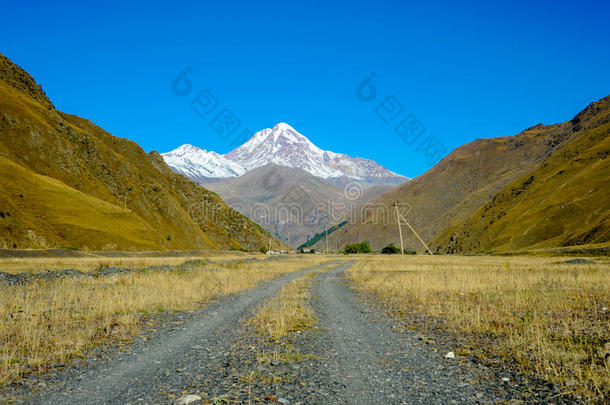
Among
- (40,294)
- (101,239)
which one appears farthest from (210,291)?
(101,239)

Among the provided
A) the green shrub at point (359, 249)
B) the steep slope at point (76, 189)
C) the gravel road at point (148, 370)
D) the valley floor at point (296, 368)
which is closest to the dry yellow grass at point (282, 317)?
the valley floor at point (296, 368)

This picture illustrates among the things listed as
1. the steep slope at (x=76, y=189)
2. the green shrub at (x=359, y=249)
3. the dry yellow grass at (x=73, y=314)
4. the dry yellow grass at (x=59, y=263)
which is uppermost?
the steep slope at (x=76, y=189)

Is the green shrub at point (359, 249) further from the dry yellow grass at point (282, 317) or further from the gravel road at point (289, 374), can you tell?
the gravel road at point (289, 374)

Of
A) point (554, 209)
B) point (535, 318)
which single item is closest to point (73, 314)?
point (535, 318)

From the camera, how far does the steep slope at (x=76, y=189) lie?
229 ft

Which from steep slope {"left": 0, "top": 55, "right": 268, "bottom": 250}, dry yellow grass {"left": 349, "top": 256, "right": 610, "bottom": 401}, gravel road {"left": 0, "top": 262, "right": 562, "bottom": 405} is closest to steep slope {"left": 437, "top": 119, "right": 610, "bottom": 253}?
dry yellow grass {"left": 349, "top": 256, "right": 610, "bottom": 401}

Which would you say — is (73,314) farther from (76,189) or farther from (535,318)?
(76,189)

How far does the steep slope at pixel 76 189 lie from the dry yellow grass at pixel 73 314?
55.6 meters

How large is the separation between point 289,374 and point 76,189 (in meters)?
100

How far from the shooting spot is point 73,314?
1284cm

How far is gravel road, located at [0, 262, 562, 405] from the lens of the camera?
19.7 feet

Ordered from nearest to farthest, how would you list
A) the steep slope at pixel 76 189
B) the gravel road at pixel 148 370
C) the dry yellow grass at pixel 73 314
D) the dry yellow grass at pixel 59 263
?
the gravel road at pixel 148 370 → the dry yellow grass at pixel 73 314 → the dry yellow grass at pixel 59 263 → the steep slope at pixel 76 189

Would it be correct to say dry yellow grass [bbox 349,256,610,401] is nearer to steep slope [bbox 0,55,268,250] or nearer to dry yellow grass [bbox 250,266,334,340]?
dry yellow grass [bbox 250,266,334,340]

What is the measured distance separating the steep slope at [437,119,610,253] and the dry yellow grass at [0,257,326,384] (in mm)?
73847
